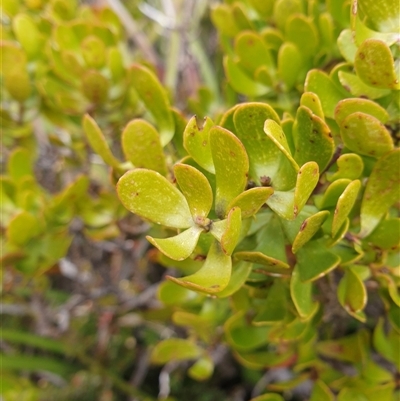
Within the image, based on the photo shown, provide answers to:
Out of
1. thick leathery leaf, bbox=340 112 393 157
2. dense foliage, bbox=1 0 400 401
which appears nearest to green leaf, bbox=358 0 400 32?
dense foliage, bbox=1 0 400 401

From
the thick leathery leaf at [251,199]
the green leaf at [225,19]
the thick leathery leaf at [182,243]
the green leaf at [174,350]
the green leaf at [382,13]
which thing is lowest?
the green leaf at [174,350]

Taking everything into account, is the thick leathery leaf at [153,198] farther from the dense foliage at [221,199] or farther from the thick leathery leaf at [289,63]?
the thick leathery leaf at [289,63]

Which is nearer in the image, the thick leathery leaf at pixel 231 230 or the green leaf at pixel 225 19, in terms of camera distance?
the thick leathery leaf at pixel 231 230

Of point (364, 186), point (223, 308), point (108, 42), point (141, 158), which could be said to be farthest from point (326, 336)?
point (108, 42)

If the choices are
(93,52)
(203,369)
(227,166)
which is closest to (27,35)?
(93,52)

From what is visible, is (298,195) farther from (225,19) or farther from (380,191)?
(225,19)

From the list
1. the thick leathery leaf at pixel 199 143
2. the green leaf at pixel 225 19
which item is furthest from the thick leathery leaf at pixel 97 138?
the green leaf at pixel 225 19

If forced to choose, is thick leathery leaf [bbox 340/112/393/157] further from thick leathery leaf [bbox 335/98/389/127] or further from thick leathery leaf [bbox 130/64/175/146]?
thick leathery leaf [bbox 130/64/175/146]
